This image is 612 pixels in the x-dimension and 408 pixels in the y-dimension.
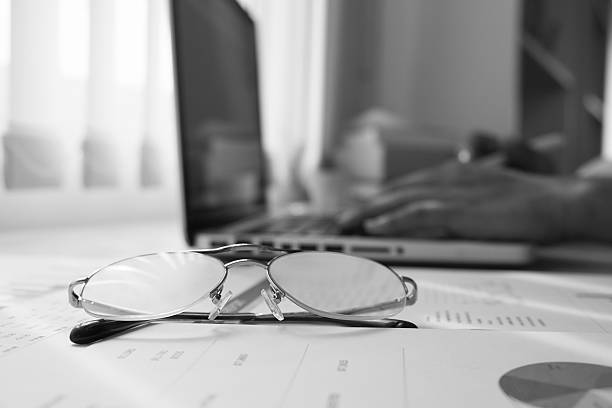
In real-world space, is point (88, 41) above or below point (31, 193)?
above

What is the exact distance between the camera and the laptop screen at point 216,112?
71 centimetres

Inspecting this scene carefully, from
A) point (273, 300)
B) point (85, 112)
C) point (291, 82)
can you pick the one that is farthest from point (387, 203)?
point (291, 82)

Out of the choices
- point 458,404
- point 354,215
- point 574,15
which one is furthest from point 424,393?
point 574,15

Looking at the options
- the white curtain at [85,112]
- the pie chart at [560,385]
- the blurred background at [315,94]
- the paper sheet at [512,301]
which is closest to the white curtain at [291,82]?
the blurred background at [315,94]

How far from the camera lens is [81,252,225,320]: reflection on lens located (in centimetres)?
35

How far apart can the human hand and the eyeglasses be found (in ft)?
0.86

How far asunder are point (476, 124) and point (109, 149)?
1733mm

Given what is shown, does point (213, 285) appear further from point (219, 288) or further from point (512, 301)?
point (512, 301)

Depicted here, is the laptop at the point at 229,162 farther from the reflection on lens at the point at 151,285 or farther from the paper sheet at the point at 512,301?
the reflection on lens at the point at 151,285

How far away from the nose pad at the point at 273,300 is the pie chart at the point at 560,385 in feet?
0.44

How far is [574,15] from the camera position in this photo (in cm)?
247

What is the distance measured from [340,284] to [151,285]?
132 millimetres

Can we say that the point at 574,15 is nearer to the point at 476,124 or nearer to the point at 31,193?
the point at 476,124

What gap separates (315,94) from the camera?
218 cm
